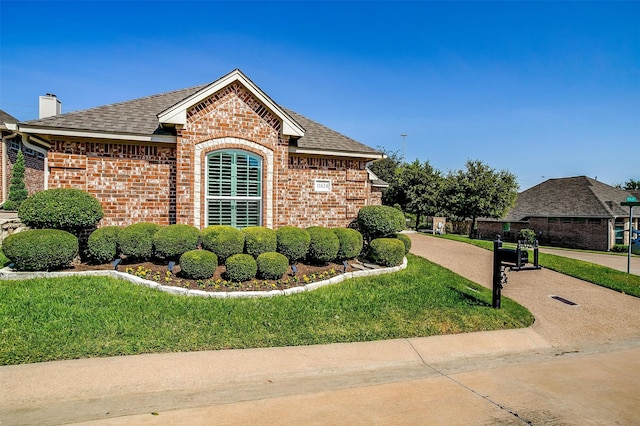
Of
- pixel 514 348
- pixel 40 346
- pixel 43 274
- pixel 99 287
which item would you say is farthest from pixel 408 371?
pixel 43 274

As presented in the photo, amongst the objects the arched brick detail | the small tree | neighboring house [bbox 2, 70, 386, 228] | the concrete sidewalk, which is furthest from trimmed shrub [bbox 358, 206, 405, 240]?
the small tree

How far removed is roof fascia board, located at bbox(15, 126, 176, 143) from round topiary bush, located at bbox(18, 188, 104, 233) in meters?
1.52

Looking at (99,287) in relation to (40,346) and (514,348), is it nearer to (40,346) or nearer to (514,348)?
(40,346)

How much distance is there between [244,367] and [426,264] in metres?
7.89

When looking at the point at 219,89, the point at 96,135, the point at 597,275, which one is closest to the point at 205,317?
the point at 96,135

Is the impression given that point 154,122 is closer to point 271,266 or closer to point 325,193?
point 325,193

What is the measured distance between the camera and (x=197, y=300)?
7.48 meters

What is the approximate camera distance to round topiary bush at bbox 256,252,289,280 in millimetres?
8773

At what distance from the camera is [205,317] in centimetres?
671

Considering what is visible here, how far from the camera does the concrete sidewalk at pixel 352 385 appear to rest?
13.8ft

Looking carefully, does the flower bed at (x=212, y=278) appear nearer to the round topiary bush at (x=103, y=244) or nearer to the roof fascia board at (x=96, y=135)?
the round topiary bush at (x=103, y=244)

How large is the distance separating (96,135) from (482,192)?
87.3 ft

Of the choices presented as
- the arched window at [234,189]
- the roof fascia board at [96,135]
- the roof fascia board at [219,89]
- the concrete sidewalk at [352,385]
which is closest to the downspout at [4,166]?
the roof fascia board at [96,135]

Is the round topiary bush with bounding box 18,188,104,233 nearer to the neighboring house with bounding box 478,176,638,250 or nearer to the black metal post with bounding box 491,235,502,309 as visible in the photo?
the black metal post with bounding box 491,235,502,309
